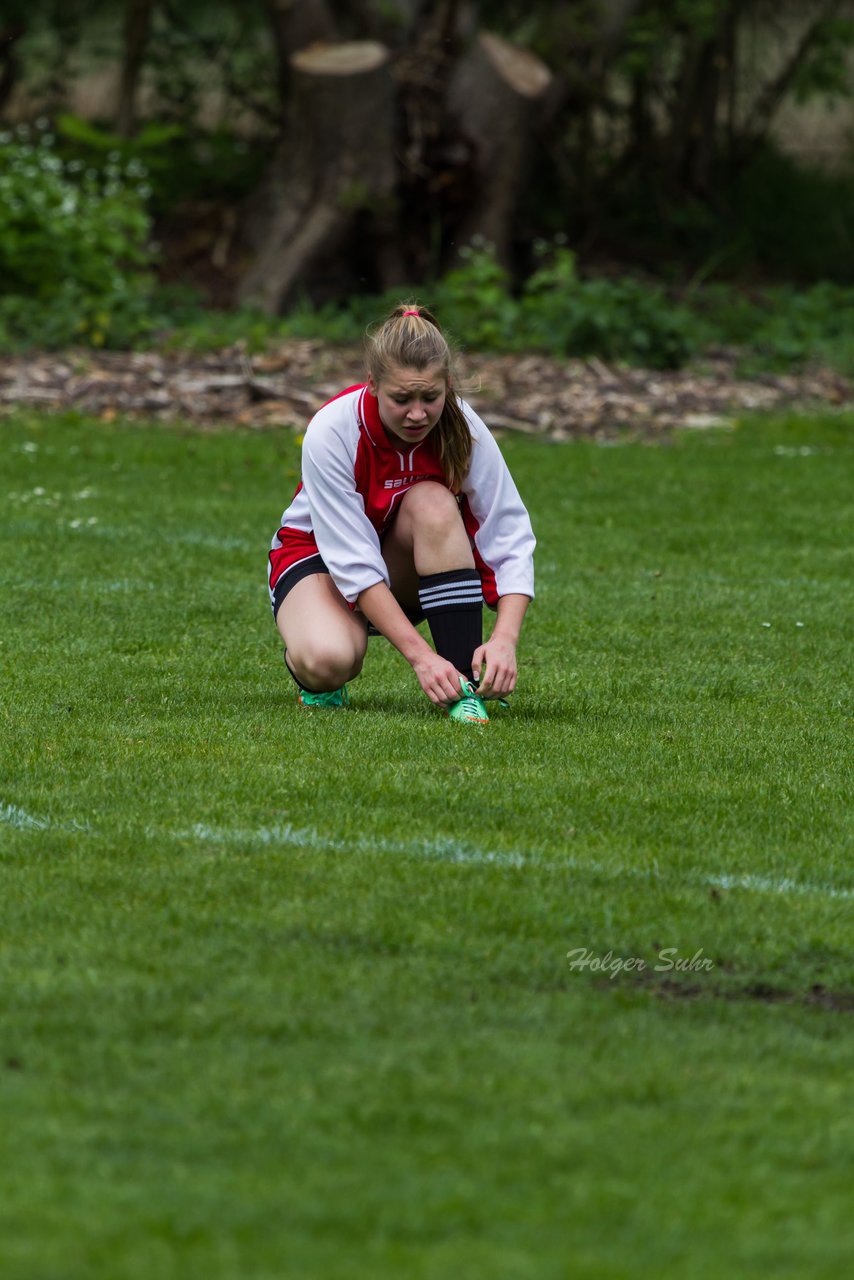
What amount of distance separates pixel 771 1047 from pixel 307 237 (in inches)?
501

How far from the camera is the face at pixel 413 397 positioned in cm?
445

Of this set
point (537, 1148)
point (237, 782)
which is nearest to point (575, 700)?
point (237, 782)

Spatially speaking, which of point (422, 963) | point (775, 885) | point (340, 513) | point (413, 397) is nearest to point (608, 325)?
point (340, 513)

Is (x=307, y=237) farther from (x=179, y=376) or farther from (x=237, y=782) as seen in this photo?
(x=237, y=782)

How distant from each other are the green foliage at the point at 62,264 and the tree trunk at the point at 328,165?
1320mm

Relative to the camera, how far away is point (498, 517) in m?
4.86

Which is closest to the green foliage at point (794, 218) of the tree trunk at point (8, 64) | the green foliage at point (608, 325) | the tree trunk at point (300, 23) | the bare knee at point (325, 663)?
the tree trunk at point (300, 23)

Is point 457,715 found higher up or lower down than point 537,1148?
lower down

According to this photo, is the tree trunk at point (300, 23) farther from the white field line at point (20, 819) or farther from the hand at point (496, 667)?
the white field line at point (20, 819)

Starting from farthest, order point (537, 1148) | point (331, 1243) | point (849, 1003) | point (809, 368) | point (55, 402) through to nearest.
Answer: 1. point (809, 368)
2. point (55, 402)
3. point (849, 1003)
4. point (537, 1148)
5. point (331, 1243)

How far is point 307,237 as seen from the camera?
14.7m

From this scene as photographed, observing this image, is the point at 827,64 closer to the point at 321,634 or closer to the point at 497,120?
the point at 497,120

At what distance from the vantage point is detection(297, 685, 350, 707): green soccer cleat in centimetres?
493

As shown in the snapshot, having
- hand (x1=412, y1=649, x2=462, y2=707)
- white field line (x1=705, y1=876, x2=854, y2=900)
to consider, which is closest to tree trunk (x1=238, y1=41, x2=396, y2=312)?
hand (x1=412, y1=649, x2=462, y2=707)
